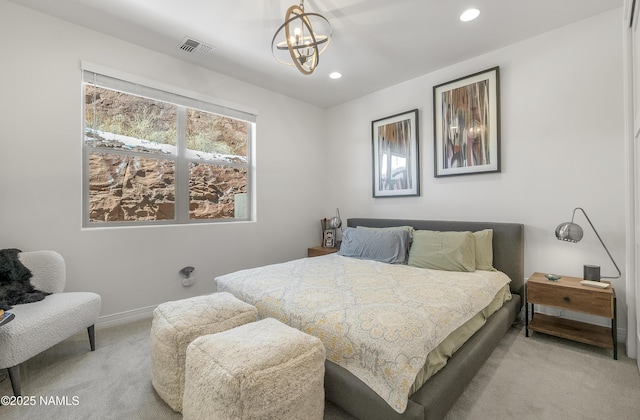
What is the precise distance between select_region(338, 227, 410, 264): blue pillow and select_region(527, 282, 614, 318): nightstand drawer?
112cm

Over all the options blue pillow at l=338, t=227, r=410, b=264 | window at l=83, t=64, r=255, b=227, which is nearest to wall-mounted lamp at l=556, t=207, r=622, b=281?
blue pillow at l=338, t=227, r=410, b=264

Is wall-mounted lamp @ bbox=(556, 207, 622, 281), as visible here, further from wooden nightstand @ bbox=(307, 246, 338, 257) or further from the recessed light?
wooden nightstand @ bbox=(307, 246, 338, 257)

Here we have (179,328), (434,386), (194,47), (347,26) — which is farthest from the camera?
(194,47)

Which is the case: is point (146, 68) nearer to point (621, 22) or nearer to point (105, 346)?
A: point (105, 346)

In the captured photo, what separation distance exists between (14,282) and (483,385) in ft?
10.8

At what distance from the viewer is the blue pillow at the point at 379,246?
3.03 metres

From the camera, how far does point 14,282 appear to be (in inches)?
80.2

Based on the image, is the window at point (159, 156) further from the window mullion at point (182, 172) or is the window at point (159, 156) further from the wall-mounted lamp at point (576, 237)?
the wall-mounted lamp at point (576, 237)

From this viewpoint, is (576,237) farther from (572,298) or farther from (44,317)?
(44,317)

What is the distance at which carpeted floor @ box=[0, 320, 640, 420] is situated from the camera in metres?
1.55

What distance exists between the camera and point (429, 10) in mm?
2355

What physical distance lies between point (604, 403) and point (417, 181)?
2.49 metres

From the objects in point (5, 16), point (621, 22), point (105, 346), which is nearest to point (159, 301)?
point (105, 346)

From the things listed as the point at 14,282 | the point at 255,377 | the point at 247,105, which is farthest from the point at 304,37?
the point at 14,282
